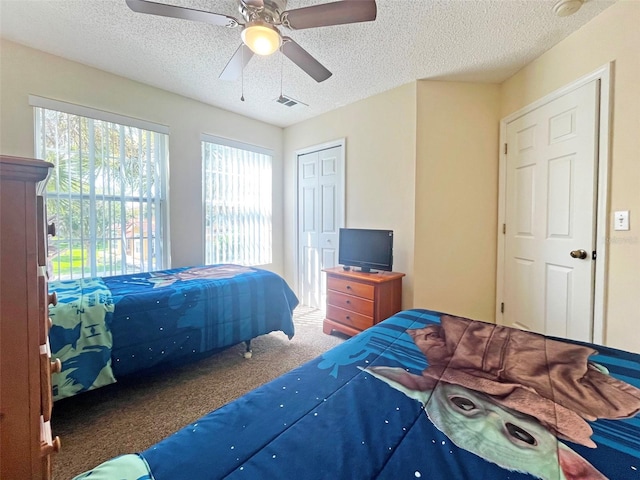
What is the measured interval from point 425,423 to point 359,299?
6.77ft

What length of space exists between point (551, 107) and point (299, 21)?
2152 mm

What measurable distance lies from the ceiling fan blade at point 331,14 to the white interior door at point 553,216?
172cm

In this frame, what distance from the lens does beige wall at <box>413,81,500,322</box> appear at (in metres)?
2.86

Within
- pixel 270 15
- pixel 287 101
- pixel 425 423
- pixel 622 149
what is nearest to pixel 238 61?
pixel 270 15

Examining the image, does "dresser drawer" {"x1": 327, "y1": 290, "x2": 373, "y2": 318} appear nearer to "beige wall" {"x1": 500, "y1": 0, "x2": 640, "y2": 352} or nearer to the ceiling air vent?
"beige wall" {"x1": 500, "y1": 0, "x2": 640, "y2": 352}

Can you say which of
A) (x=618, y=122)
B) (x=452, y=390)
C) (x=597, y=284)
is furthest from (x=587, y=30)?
(x=452, y=390)

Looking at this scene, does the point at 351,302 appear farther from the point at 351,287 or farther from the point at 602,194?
the point at 602,194

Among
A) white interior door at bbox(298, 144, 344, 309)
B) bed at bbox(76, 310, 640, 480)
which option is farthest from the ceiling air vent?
bed at bbox(76, 310, 640, 480)

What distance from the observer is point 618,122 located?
6.01ft

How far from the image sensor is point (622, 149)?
1.81 meters

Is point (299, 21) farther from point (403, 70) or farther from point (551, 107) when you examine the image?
point (551, 107)

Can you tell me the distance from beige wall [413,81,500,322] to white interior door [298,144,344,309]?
1063mm

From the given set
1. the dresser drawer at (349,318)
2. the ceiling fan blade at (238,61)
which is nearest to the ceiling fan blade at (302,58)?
the ceiling fan blade at (238,61)

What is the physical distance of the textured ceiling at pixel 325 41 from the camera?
189 centimetres
